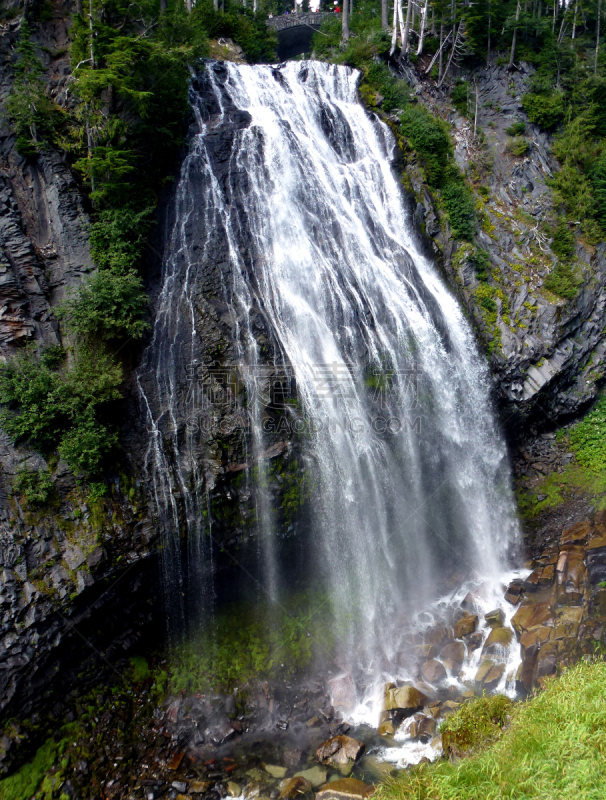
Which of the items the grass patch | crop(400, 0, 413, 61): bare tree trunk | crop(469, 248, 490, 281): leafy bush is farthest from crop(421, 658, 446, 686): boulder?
crop(400, 0, 413, 61): bare tree trunk

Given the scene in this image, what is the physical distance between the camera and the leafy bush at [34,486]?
997 centimetres

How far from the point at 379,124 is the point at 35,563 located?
19.4 meters

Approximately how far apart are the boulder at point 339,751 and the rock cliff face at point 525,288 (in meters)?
10.5

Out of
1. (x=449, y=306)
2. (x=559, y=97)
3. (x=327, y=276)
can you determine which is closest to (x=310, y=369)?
(x=327, y=276)

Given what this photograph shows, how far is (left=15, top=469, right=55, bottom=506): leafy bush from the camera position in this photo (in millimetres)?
9969

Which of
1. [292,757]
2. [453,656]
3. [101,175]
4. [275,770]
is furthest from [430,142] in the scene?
[275,770]

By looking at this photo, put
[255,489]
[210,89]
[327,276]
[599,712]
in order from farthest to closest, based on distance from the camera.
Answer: [210,89], [327,276], [255,489], [599,712]

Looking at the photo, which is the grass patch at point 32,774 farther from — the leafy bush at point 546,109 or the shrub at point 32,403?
the leafy bush at point 546,109

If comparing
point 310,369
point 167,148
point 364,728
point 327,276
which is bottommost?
point 364,728

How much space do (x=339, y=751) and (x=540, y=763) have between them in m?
4.99

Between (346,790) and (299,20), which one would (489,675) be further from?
(299,20)

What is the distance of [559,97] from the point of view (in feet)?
66.6

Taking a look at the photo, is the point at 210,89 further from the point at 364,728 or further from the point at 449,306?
the point at 364,728

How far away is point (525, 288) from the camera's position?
16906mm
